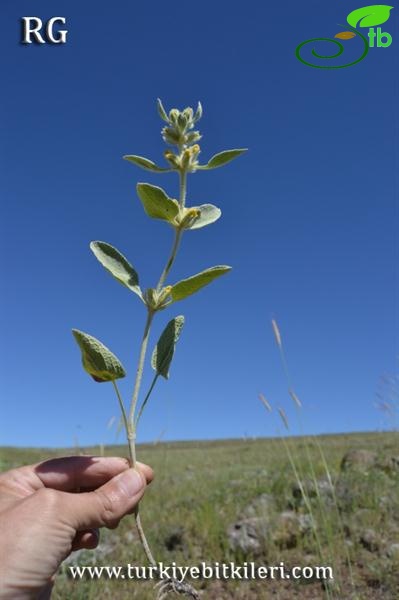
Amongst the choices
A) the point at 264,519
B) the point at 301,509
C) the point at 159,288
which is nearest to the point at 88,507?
the point at 159,288

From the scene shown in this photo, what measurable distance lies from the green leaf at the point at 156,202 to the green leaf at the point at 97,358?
0.94ft

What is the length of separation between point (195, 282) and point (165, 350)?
168 millimetres

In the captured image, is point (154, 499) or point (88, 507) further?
point (154, 499)

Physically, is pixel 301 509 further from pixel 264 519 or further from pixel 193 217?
pixel 193 217

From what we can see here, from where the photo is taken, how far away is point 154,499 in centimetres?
435

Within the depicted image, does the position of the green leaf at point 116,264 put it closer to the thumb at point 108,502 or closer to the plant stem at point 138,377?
the plant stem at point 138,377

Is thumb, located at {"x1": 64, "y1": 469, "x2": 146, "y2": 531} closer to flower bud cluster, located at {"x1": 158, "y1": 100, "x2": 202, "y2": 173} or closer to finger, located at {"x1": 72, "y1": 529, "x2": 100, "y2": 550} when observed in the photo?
finger, located at {"x1": 72, "y1": 529, "x2": 100, "y2": 550}

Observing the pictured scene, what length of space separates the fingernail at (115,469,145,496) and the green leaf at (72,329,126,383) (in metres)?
0.29

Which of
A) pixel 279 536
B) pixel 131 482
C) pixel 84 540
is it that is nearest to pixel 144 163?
pixel 131 482

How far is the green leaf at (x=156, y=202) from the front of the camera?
3.55 feet

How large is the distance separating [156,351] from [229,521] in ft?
8.10

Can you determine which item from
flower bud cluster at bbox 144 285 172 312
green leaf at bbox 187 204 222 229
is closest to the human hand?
flower bud cluster at bbox 144 285 172 312

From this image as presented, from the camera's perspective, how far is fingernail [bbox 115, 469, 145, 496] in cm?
125

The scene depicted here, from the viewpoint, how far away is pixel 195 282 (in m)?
1.08
